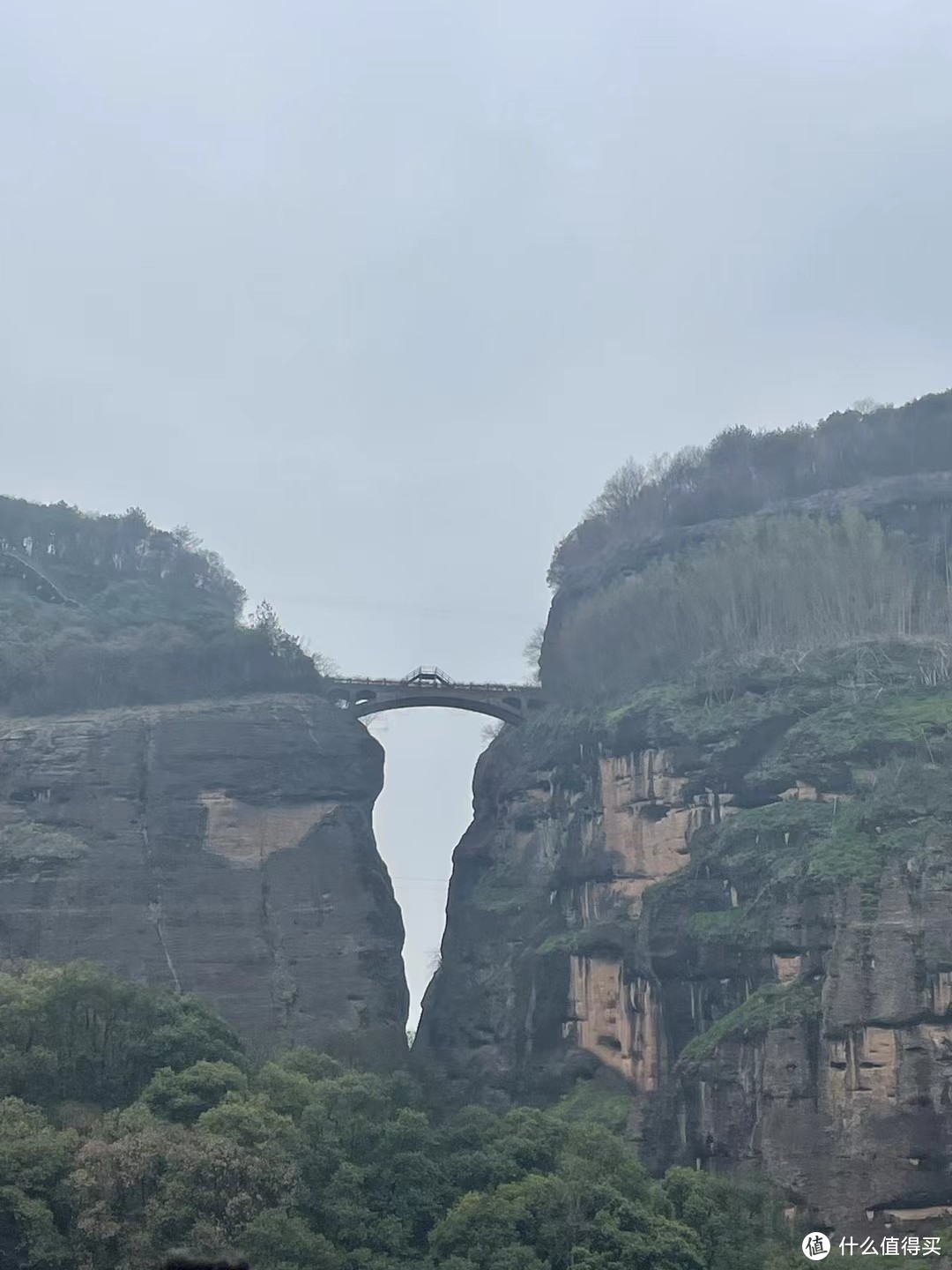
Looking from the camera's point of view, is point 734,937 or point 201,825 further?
point 201,825

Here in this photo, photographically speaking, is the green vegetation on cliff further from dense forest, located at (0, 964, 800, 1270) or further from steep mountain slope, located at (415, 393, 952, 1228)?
dense forest, located at (0, 964, 800, 1270)

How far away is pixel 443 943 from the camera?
86.9 m

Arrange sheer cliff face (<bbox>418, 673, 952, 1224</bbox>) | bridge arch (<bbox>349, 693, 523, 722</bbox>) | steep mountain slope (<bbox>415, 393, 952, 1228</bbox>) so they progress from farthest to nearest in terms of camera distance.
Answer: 1. bridge arch (<bbox>349, 693, 523, 722</bbox>)
2. steep mountain slope (<bbox>415, 393, 952, 1228</bbox>)
3. sheer cliff face (<bbox>418, 673, 952, 1224</bbox>)

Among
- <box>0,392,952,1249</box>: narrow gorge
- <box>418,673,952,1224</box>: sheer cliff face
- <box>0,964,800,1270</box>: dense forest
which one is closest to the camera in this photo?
<box>0,964,800,1270</box>: dense forest

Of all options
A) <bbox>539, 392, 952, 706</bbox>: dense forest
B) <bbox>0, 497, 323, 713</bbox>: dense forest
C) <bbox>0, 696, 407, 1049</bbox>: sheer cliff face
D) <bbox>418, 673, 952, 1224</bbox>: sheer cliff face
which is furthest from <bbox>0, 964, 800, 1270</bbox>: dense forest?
<bbox>539, 392, 952, 706</bbox>: dense forest

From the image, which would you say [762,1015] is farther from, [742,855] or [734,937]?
[742,855]

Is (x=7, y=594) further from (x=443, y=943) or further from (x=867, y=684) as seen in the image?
(x=867, y=684)

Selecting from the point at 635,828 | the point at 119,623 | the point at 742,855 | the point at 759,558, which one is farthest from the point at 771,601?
the point at 119,623

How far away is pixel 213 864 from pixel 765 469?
1162 inches

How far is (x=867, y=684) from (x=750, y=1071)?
56.9ft

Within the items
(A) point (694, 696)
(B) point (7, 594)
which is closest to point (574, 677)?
(A) point (694, 696)

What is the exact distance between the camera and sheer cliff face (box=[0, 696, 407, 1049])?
76.1m

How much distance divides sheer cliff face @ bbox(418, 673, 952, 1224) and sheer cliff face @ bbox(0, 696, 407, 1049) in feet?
18.9

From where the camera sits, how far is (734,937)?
68.7 m
